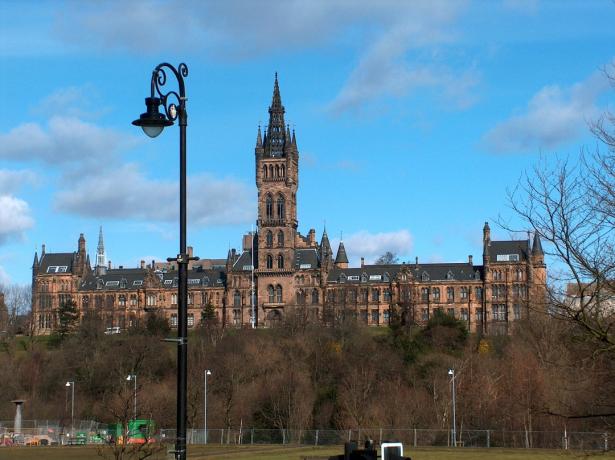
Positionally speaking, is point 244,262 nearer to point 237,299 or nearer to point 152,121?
point 237,299

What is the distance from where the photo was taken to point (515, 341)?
10912 cm

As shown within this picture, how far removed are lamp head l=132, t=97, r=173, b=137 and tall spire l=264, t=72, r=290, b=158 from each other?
548 ft

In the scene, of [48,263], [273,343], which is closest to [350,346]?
[273,343]

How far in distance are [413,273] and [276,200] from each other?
27.2 metres

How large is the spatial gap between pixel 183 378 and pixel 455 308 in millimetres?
164247

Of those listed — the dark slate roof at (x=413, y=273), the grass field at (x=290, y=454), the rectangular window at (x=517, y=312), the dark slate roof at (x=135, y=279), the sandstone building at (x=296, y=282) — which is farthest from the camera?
the dark slate roof at (x=135, y=279)

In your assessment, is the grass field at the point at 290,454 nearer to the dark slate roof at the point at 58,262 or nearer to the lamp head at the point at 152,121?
the lamp head at the point at 152,121

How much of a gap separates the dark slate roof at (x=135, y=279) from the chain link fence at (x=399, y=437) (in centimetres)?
9885

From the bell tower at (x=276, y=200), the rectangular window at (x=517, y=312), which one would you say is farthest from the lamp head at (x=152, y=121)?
the bell tower at (x=276, y=200)

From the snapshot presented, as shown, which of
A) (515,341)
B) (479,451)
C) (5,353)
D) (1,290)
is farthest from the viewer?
(1,290)

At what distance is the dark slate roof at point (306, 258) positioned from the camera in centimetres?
18088

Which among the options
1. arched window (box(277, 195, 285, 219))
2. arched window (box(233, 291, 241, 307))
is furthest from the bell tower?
arched window (box(233, 291, 241, 307))

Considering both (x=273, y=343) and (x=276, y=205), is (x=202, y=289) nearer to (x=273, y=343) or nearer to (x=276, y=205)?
(x=276, y=205)

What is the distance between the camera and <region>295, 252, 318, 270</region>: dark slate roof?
180875 millimetres
